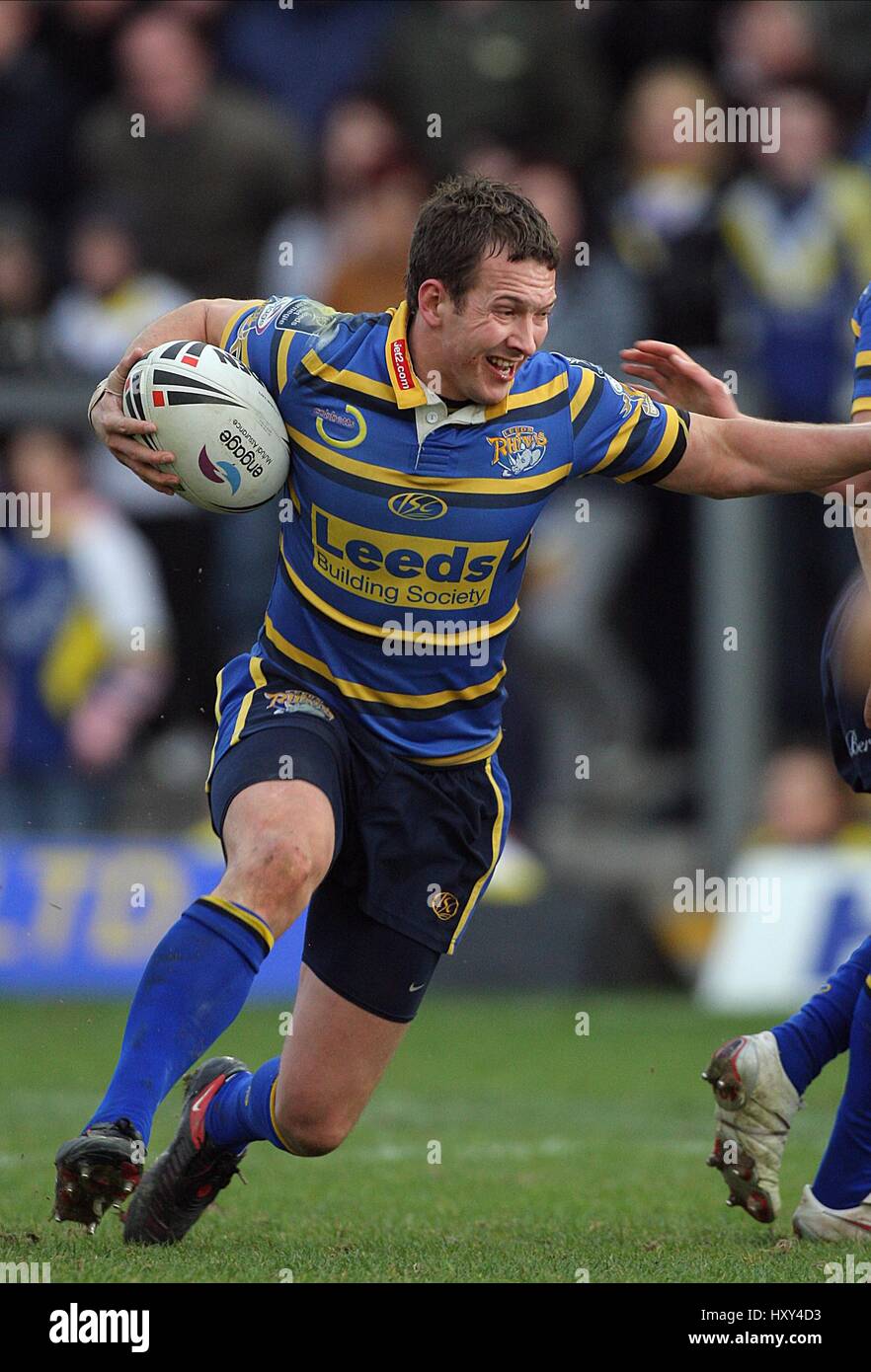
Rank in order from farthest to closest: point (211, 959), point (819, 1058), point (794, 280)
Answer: point (794, 280)
point (819, 1058)
point (211, 959)

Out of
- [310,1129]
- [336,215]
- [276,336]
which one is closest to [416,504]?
[276,336]

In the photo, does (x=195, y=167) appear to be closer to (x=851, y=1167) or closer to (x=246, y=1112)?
(x=246, y=1112)

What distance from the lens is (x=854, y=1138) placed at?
5.53m

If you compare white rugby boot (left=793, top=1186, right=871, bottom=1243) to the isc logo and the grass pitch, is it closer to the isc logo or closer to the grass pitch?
the grass pitch

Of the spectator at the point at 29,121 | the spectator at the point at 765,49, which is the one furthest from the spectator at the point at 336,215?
the spectator at the point at 765,49

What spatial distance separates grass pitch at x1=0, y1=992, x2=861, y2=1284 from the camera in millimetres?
5078

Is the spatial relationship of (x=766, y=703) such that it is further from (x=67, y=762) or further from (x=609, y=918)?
(x=67, y=762)

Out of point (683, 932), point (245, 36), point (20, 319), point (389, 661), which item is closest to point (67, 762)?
point (20, 319)

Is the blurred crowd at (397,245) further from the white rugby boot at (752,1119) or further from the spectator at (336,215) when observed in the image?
the white rugby boot at (752,1119)

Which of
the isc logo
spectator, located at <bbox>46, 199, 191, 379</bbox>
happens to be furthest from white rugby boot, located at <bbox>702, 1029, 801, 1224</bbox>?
spectator, located at <bbox>46, 199, 191, 379</bbox>

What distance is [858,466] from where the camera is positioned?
17.3 ft

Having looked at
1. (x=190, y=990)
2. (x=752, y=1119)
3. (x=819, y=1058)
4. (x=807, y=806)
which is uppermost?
(x=807, y=806)

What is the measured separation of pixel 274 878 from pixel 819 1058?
178 centimetres

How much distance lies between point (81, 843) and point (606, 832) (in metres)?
2.95
